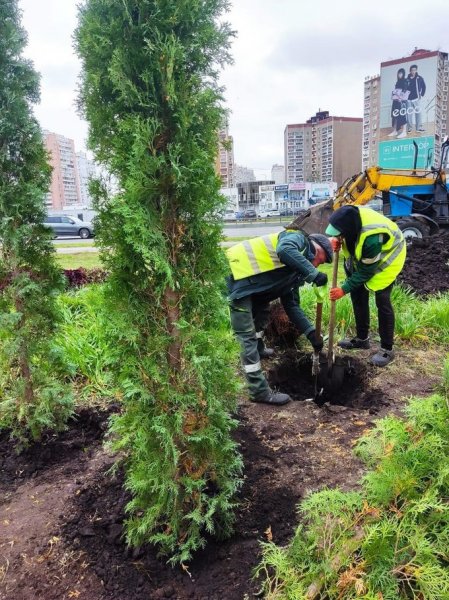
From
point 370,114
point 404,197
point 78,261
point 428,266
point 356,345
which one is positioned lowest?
point 356,345

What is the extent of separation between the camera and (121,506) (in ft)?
7.80

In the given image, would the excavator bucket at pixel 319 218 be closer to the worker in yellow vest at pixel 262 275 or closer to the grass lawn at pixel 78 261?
the grass lawn at pixel 78 261

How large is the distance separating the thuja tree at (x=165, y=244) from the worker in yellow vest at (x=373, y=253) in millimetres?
2837

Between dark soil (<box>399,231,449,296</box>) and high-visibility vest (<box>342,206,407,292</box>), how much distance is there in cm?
303

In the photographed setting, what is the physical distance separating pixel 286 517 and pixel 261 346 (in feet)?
8.93

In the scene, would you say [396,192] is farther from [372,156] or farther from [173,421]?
[372,156]

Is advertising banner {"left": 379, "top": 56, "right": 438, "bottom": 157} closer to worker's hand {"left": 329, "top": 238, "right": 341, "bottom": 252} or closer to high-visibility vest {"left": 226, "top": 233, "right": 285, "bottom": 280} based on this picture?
worker's hand {"left": 329, "top": 238, "right": 341, "bottom": 252}

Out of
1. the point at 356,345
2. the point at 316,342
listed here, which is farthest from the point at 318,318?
the point at 356,345

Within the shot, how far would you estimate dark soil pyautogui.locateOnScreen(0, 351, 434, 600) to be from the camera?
1.93 meters

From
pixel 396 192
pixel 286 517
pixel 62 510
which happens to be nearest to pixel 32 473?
pixel 62 510

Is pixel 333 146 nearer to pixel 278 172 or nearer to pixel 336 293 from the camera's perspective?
pixel 278 172

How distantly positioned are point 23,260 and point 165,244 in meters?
1.61

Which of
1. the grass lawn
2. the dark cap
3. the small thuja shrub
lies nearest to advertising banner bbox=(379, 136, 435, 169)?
the grass lawn

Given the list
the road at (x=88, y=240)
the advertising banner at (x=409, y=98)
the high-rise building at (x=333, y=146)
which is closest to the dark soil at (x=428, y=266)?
the road at (x=88, y=240)
